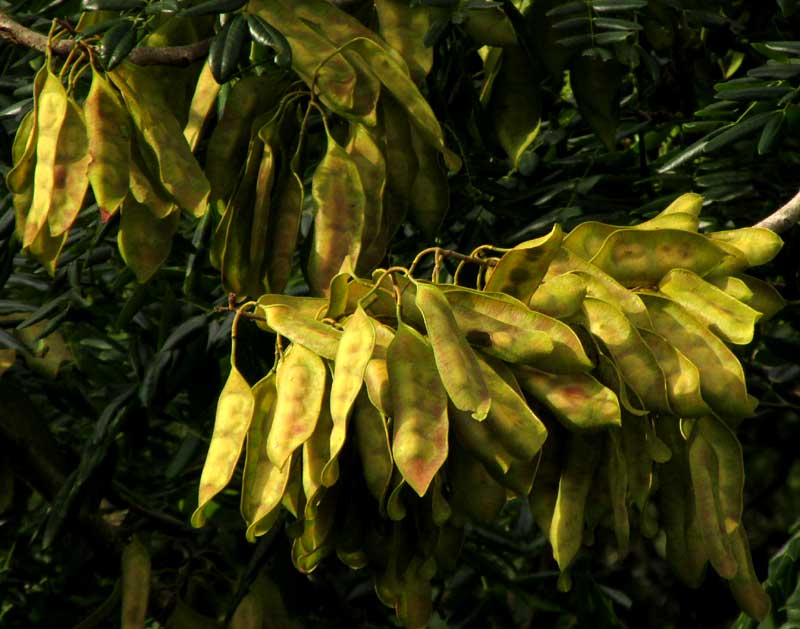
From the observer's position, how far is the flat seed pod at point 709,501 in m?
1.02

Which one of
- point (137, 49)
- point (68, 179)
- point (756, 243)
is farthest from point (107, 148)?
point (756, 243)

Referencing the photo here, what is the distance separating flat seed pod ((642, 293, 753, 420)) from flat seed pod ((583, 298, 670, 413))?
0.04 metres

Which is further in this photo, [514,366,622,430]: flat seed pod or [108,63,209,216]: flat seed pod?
[108,63,209,216]: flat seed pod

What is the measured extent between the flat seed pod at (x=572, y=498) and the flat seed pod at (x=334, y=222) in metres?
0.30

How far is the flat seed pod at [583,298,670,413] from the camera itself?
3.14 feet

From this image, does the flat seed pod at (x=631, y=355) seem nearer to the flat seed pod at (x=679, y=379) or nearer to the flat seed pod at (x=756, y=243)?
the flat seed pod at (x=679, y=379)

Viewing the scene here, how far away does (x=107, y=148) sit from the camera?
1177mm

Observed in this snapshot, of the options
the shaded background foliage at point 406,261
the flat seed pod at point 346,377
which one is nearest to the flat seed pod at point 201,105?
the shaded background foliage at point 406,261

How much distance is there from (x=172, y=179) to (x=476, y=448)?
411 mm

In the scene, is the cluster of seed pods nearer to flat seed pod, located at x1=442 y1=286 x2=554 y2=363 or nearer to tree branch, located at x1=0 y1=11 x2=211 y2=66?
flat seed pod, located at x1=442 y1=286 x2=554 y2=363

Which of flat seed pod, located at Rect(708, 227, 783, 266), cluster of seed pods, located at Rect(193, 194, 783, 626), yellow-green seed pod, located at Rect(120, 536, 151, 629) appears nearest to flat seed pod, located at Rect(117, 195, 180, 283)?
cluster of seed pods, located at Rect(193, 194, 783, 626)

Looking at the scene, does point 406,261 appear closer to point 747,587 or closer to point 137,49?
point 137,49

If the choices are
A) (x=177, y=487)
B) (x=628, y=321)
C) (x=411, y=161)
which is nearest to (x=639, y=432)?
(x=628, y=321)

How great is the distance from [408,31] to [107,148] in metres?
0.33
